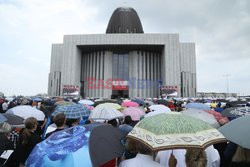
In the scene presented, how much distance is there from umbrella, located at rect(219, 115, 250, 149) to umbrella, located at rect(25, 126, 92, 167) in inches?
61.7

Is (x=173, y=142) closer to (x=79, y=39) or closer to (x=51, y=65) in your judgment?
(x=79, y=39)

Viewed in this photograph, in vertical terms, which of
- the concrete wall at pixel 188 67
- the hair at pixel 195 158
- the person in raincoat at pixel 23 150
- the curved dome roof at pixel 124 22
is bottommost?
the person in raincoat at pixel 23 150

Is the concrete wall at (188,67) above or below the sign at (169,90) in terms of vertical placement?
above

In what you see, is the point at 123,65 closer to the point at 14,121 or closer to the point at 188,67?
the point at 188,67

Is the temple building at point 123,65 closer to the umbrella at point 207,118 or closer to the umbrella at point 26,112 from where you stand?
the umbrella at point 26,112

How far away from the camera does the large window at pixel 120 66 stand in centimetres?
5894

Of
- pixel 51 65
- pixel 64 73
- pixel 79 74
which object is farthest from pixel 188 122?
pixel 51 65

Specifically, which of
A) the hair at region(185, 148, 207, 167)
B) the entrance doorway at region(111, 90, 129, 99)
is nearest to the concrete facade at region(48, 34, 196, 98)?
the entrance doorway at region(111, 90, 129, 99)

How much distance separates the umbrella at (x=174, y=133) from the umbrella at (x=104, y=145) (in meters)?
0.16

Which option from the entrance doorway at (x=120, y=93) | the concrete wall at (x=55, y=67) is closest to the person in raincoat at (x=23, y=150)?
the entrance doorway at (x=120, y=93)

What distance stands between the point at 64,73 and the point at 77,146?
5401 centimetres

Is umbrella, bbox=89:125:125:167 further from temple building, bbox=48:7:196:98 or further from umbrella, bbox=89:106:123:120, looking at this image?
temple building, bbox=48:7:196:98

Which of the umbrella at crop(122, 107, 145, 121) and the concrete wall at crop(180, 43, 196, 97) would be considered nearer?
the umbrella at crop(122, 107, 145, 121)

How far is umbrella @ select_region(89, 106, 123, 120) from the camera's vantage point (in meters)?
5.36
